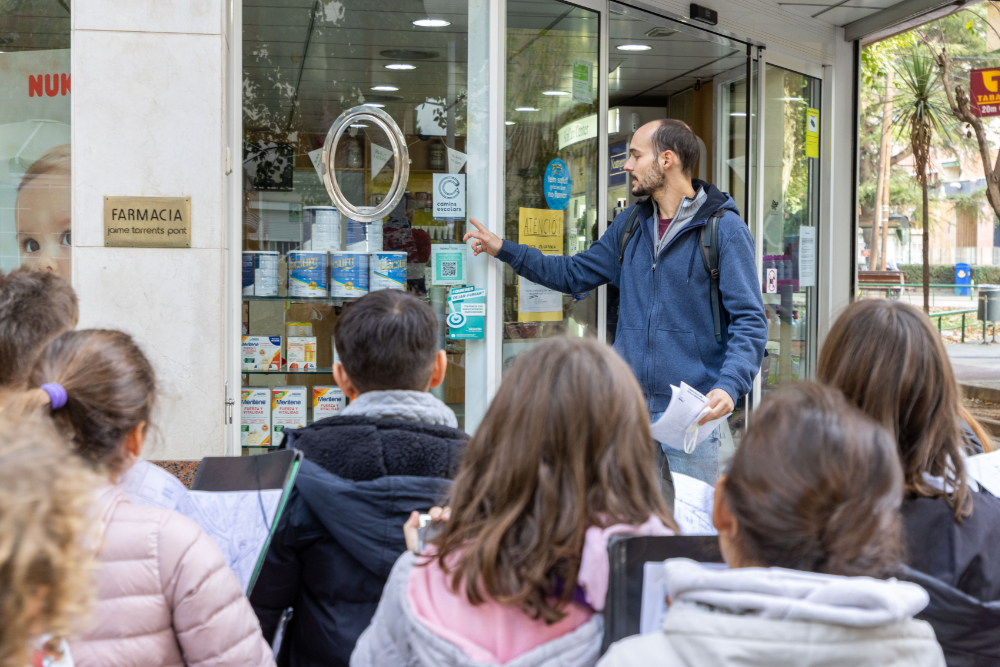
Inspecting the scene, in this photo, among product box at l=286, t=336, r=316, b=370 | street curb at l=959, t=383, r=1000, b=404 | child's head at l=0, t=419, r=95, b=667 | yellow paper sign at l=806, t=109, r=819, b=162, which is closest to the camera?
child's head at l=0, t=419, r=95, b=667

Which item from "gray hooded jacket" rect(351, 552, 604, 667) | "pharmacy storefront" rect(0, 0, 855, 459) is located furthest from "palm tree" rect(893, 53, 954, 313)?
"gray hooded jacket" rect(351, 552, 604, 667)

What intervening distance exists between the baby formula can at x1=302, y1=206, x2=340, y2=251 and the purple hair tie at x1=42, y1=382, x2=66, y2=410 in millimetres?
2359

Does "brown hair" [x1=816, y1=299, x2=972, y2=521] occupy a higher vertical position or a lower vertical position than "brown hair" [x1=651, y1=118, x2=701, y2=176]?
lower

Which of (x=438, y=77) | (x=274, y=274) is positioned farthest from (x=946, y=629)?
(x=438, y=77)

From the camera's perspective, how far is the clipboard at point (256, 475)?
5.57 ft

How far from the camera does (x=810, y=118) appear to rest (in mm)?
6305

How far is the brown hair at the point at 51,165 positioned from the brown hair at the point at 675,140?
229 centimetres

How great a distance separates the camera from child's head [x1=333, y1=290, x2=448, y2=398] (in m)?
1.97

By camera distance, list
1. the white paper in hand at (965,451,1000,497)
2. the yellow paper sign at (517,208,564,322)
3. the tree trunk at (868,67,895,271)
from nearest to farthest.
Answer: the white paper in hand at (965,451,1000,497) → the yellow paper sign at (517,208,564,322) → the tree trunk at (868,67,895,271)

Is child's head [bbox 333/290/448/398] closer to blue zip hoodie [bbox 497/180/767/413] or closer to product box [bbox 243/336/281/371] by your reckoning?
blue zip hoodie [bbox 497/180/767/413]

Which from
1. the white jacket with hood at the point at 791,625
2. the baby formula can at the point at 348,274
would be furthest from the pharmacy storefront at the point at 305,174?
the white jacket with hood at the point at 791,625

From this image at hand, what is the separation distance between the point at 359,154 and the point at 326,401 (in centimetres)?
110

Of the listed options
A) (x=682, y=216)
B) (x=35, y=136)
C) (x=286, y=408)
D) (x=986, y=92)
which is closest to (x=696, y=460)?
(x=682, y=216)

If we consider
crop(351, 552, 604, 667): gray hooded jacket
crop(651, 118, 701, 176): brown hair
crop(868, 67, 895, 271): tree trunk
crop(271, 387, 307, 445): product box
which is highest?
crop(868, 67, 895, 271): tree trunk
